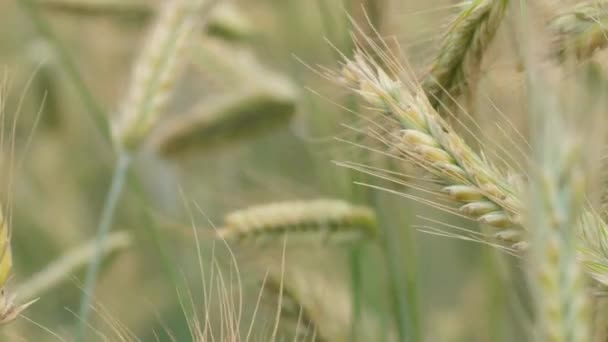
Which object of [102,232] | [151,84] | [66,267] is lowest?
[66,267]

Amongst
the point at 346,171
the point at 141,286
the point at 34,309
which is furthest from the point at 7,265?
the point at 141,286

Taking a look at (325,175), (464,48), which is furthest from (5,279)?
(325,175)

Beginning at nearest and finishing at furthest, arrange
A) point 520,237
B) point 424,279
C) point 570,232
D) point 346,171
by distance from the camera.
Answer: point 570,232
point 520,237
point 346,171
point 424,279

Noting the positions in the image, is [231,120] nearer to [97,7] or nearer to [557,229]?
[97,7]

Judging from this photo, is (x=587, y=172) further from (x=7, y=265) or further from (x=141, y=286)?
(x=141, y=286)

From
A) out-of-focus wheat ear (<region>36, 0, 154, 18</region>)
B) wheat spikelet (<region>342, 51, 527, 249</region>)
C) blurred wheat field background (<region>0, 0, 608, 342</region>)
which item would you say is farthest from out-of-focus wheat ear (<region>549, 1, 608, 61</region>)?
out-of-focus wheat ear (<region>36, 0, 154, 18</region>)

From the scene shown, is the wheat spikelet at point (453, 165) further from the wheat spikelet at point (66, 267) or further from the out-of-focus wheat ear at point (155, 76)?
the wheat spikelet at point (66, 267)

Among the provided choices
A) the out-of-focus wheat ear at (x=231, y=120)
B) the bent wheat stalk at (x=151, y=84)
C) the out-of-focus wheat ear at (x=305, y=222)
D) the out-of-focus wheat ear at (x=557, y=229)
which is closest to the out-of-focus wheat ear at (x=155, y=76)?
the bent wheat stalk at (x=151, y=84)
